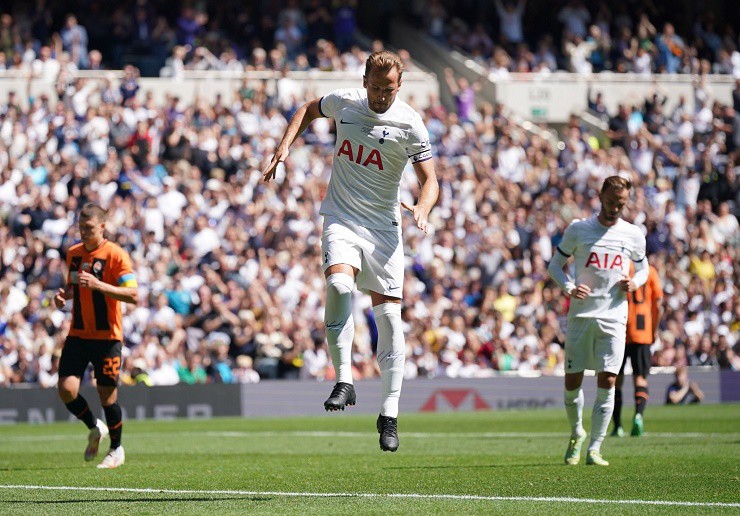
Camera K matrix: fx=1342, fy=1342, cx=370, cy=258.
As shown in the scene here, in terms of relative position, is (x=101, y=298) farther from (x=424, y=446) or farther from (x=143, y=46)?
(x=143, y=46)

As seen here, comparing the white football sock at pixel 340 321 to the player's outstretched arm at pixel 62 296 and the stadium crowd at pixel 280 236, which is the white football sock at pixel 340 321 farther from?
the stadium crowd at pixel 280 236

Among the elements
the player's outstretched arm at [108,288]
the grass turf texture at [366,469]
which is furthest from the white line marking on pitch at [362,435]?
the player's outstretched arm at [108,288]

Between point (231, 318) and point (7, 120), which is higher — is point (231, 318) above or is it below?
below

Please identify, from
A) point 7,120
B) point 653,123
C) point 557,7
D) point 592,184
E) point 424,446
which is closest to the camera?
point 424,446

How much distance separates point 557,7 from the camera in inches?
1430

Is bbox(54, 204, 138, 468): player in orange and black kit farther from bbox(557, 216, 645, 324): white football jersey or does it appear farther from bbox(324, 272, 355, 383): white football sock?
bbox(557, 216, 645, 324): white football jersey

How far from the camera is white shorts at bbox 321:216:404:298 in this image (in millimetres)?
9375

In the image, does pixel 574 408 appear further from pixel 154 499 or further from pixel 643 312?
pixel 643 312

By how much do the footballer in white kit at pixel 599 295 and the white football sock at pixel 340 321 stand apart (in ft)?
10.6

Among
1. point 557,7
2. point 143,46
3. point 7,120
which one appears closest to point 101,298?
point 7,120

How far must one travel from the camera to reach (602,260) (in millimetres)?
12266

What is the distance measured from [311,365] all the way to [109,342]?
445 inches

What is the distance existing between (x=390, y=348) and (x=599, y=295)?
127 inches

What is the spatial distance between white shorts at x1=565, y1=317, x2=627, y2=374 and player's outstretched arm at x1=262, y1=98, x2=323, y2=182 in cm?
382
